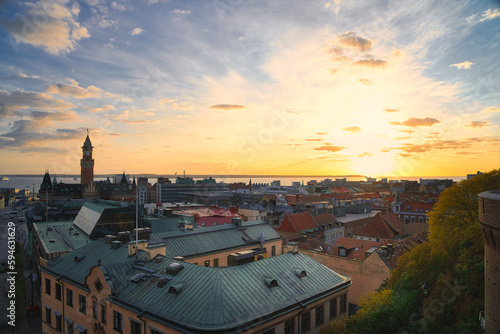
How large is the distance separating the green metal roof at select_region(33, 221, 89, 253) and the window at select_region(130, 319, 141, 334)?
2402 centimetres

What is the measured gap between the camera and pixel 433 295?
23.8 meters

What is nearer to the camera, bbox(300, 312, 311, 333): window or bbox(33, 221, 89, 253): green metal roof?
bbox(300, 312, 311, 333): window

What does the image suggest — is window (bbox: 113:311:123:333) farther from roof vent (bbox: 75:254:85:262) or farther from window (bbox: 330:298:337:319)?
window (bbox: 330:298:337:319)

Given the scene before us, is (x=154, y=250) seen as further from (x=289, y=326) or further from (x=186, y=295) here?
(x=289, y=326)

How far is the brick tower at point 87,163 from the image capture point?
499 ft

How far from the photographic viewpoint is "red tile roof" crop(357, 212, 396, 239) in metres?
65.6

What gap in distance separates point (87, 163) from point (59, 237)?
115 meters

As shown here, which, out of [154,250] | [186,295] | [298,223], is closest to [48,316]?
[154,250]

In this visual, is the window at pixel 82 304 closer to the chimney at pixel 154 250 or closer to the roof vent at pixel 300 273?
the chimney at pixel 154 250

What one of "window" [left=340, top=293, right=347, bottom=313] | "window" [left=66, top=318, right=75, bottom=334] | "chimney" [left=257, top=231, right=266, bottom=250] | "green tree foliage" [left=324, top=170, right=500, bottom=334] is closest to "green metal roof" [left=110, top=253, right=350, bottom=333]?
"window" [left=340, top=293, right=347, bottom=313]

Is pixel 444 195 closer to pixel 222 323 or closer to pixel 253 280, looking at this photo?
pixel 253 280

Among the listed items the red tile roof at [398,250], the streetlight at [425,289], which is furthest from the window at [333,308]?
the red tile roof at [398,250]

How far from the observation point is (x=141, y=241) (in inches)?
1177

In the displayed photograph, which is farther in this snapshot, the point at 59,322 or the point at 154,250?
the point at 59,322
